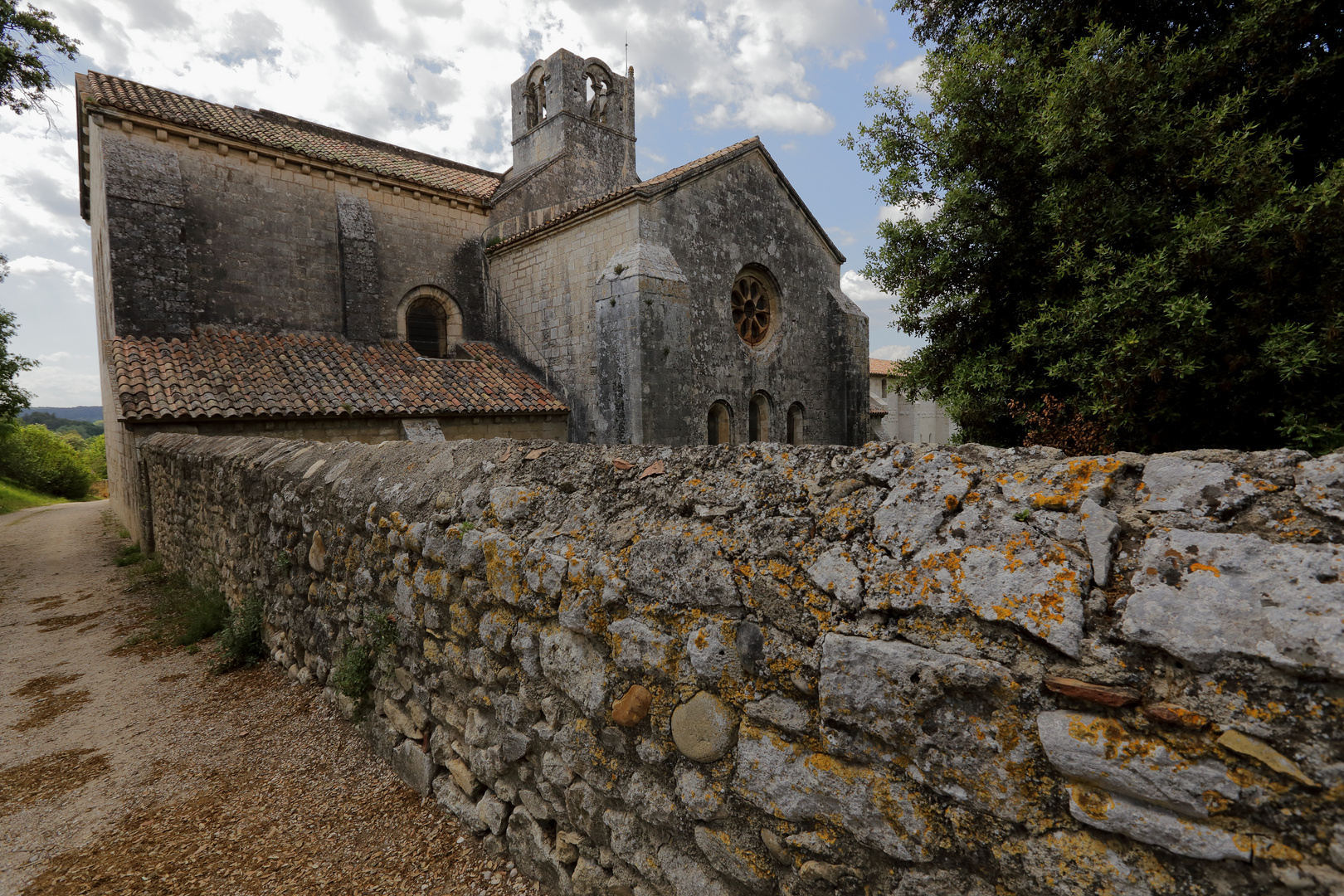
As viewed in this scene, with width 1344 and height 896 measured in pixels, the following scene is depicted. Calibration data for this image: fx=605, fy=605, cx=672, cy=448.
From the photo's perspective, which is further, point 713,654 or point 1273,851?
point 713,654

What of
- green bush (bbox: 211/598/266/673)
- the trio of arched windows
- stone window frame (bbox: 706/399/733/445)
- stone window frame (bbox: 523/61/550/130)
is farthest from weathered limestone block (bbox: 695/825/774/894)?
stone window frame (bbox: 523/61/550/130)

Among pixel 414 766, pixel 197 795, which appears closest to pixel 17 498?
pixel 197 795

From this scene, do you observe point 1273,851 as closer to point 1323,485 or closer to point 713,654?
point 1323,485

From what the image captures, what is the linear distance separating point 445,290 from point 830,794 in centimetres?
1518

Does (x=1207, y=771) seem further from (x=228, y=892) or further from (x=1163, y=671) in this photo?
(x=228, y=892)

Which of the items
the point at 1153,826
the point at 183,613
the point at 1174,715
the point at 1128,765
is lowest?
the point at 183,613

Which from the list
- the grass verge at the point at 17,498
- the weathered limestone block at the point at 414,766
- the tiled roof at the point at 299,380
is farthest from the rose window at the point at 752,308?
the grass verge at the point at 17,498

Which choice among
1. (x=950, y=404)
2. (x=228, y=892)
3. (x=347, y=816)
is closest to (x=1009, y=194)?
(x=950, y=404)

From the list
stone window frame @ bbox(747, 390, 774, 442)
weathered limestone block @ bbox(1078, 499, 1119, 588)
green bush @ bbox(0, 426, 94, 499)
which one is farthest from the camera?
green bush @ bbox(0, 426, 94, 499)

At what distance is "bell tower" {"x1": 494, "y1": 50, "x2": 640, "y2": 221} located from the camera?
15469 millimetres

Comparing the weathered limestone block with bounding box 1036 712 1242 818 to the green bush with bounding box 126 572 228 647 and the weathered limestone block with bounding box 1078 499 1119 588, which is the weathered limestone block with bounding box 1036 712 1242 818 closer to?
the weathered limestone block with bounding box 1078 499 1119 588

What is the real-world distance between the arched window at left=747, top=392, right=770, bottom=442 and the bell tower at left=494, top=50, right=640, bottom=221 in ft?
24.4

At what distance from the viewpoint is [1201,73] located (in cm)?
579

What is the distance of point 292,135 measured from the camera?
14023 mm
